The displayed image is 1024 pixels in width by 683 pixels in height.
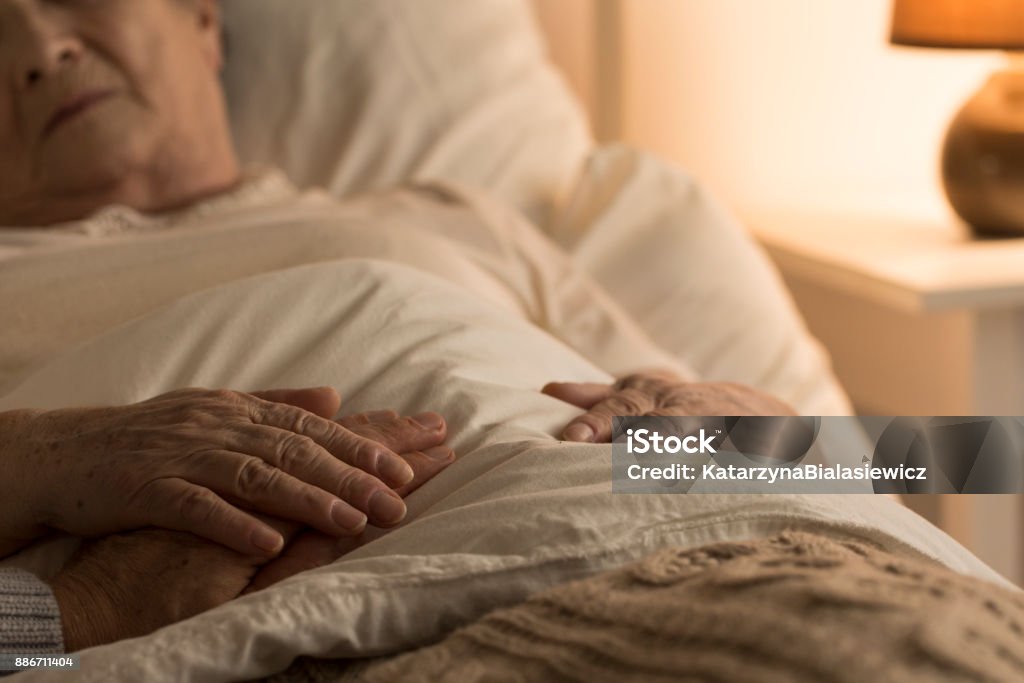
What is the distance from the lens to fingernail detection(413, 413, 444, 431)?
78cm

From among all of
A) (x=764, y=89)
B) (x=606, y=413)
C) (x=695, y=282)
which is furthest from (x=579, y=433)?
(x=764, y=89)

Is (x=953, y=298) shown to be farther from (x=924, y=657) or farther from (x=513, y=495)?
(x=924, y=657)

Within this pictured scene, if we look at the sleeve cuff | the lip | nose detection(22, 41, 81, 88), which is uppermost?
nose detection(22, 41, 81, 88)

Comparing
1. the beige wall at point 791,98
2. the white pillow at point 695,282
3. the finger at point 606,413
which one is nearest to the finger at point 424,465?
the finger at point 606,413

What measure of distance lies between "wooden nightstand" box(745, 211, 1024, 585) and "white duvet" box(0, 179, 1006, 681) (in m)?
0.41

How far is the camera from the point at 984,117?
61.7 inches

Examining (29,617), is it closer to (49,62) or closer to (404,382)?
(404,382)

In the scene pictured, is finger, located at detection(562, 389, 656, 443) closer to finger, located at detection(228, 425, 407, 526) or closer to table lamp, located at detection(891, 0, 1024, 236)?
finger, located at detection(228, 425, 407, 526)

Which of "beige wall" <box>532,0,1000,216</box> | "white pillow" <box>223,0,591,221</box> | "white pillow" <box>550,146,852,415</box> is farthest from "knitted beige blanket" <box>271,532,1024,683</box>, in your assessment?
"beige wall" <box>532,0,1000,216</box>

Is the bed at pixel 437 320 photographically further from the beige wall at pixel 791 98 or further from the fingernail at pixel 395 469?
the beige wall at pixel 791 98

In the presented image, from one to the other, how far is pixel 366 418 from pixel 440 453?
0.21ft

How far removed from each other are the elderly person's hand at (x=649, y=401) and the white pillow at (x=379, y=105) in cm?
60

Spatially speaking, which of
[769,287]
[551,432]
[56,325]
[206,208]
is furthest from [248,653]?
[769,287]

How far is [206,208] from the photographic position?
133cm
